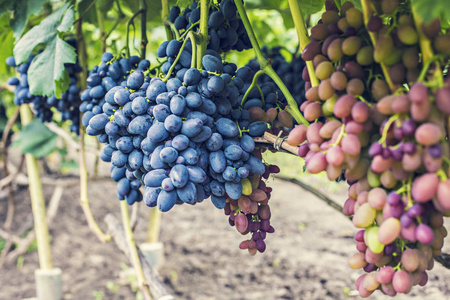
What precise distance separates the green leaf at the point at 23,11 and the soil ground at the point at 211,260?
4.44ft

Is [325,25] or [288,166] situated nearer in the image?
[325,25]

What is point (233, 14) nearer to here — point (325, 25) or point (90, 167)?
point (325, 25)

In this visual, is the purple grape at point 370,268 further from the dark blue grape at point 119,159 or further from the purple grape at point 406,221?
the dark blue grape at point 119,159

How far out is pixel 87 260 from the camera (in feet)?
10.8

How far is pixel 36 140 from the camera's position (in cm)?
204

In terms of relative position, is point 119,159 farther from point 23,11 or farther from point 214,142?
point 23,11

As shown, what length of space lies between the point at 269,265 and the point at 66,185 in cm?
161

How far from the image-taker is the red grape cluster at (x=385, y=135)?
48 cm

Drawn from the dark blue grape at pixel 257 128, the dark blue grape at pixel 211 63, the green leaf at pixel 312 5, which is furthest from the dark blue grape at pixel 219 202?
the green leaf at pixel 312 5

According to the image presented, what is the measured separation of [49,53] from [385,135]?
0.94m

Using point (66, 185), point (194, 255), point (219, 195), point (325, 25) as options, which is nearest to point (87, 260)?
point (194, 255)

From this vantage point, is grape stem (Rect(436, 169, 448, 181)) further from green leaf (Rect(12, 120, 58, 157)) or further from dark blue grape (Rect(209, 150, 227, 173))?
green leaf (Rect(12, 120, 58, 157))

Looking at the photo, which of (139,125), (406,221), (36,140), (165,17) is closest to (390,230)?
(406,221)

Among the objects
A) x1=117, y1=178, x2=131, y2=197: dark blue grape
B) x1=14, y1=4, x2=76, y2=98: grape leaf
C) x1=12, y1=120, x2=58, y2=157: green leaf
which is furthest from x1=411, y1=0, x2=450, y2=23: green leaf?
x1=12, y1=120, x2=58, y2=157: green leaf
